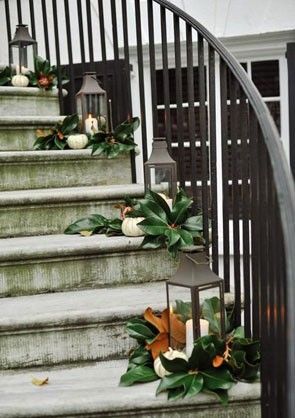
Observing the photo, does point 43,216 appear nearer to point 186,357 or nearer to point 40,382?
point 40,382

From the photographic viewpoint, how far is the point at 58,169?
244cm

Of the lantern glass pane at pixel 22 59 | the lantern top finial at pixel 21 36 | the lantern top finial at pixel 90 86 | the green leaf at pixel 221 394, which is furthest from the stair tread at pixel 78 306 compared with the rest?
the lantern top finial at pixel 21 36

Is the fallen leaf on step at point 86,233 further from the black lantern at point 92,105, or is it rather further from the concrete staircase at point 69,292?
the black lantern at point 92,105

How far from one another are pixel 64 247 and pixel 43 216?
14.2 inches

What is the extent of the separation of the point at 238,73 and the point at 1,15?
260 centimetres

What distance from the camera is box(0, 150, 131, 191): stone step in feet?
7.78

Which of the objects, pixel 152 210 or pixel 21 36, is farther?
pixel 21 36

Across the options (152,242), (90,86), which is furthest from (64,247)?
(90,86)

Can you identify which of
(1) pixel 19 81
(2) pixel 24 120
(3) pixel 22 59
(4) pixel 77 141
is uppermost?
(3) pixel 22 59

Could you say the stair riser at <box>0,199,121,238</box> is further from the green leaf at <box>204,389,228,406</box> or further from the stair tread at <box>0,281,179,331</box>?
the green leaf at <box>204,389,228,406</box>

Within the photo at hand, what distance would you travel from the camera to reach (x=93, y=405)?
4.70ft

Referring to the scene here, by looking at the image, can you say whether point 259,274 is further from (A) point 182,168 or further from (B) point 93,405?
(A) point 182,168

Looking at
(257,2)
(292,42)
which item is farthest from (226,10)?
(292,42)

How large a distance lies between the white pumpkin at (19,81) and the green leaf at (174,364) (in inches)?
80.6
